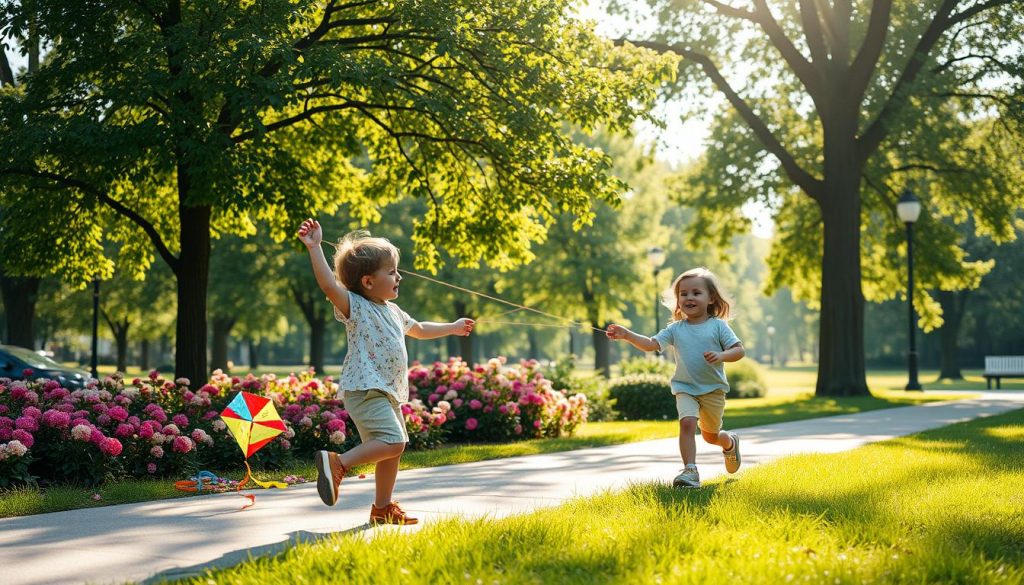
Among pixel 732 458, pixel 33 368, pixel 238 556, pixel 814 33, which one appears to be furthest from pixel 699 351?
pixel 814 33

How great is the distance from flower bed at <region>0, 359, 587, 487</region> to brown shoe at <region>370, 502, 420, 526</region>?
3.02 meters

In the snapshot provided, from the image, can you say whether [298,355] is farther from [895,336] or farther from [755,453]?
[755,453]

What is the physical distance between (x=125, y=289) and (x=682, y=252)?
94.5 feet

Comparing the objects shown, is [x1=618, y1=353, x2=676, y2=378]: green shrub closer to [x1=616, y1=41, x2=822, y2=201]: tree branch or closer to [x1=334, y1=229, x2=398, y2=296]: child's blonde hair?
[x1=616, y1=41, x2=822, y2=201]: tree branch

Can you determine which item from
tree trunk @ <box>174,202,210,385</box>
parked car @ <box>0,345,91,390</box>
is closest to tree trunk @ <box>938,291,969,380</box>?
parked car @ <box>0,345,91,390</box>

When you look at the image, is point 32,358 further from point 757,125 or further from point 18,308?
point 757,125

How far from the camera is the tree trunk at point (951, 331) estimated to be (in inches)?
1700

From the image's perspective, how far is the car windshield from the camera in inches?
774

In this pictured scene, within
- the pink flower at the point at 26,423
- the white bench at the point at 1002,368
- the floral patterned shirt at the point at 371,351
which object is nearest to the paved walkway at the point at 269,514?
the floral patterned shirt at the point at 371,351

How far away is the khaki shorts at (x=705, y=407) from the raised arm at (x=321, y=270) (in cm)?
271

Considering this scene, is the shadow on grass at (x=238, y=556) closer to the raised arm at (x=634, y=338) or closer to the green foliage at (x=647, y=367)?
the raised arm at (x=634, y=338)

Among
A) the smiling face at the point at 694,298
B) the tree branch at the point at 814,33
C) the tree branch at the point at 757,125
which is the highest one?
the tree branch at the point at 814,33

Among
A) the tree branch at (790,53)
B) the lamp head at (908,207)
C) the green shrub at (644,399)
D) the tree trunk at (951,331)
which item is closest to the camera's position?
the green shrub at (644,399)

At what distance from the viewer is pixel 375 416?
5.69 m
